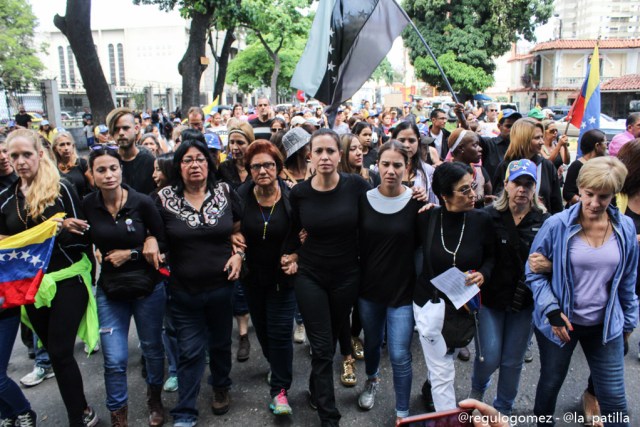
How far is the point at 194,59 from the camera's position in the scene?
14.4m

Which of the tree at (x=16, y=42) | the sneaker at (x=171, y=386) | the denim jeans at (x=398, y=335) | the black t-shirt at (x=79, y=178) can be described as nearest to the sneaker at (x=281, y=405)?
the denim jeans at (x=398, y=335)

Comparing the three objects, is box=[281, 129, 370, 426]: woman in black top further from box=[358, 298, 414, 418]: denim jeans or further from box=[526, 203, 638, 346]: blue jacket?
box=[526, 203, 638, 346]: blue jacket

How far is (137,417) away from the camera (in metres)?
3.72

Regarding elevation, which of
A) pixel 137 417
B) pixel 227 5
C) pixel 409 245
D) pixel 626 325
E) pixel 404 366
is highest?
pixel 227 5

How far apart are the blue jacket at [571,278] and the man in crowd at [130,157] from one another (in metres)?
3.72

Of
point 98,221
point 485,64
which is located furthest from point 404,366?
point 485,64

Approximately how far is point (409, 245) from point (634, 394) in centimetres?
224

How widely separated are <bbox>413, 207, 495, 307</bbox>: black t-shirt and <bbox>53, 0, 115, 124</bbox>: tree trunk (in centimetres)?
1083

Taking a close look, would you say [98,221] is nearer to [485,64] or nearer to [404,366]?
[404,366]

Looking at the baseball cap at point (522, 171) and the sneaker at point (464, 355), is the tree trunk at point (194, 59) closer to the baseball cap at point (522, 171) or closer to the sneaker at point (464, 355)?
the sneaker at point (464, 355)

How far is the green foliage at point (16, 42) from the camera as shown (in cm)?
3778

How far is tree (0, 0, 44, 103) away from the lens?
3778 cm

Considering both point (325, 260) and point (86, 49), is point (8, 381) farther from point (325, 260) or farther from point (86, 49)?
point (86, 49)

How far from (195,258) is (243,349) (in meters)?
1.57
